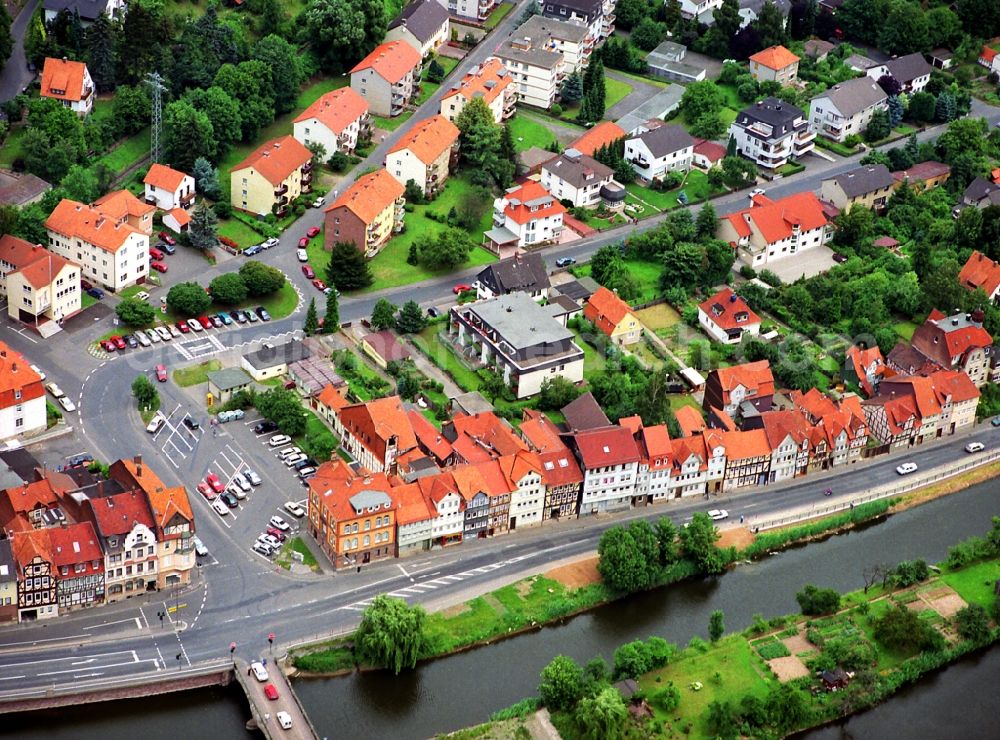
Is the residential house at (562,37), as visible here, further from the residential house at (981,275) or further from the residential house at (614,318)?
the residential house at (981,275)

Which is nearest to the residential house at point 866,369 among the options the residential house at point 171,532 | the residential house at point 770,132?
the residential house at point 770,132

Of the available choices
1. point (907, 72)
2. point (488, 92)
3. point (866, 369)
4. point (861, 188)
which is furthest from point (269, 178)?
point (907, 72)

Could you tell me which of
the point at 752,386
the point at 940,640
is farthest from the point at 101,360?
the point at 940,640

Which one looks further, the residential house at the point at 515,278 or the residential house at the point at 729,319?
the residential house at the point at 729,319

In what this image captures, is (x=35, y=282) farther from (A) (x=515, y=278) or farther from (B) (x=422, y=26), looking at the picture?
(B) (x=422, y=26)

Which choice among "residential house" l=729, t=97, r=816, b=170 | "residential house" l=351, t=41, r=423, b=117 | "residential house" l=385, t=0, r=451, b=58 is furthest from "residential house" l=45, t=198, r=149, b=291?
"residential house" l=729, t=97, r=816, b=170
